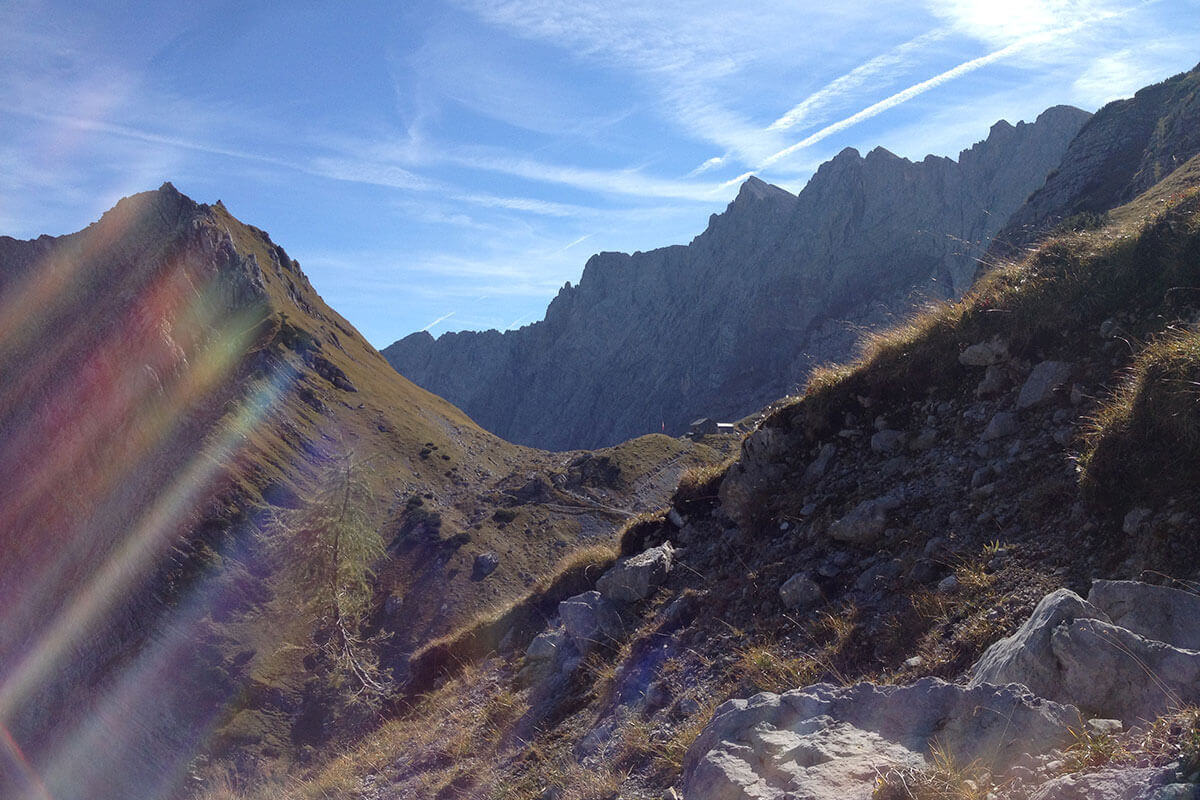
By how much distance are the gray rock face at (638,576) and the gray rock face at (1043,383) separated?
209 inches

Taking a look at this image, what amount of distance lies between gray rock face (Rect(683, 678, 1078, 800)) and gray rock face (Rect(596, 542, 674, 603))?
525cm

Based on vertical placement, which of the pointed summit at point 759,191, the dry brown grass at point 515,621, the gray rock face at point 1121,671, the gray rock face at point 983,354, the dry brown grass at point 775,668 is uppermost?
the pointed summit at point 759,191

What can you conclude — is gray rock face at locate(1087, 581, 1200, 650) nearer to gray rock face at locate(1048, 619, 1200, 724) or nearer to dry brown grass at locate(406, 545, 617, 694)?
gray rock face at locate(1048, 619, 1200, 724)

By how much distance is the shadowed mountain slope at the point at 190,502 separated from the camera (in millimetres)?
45500

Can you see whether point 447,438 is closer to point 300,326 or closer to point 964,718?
point 300,326

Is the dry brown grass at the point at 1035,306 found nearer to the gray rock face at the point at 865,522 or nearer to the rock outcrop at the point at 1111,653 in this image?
the gray rock face at the point at 865,522

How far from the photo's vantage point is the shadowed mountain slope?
4550 cm

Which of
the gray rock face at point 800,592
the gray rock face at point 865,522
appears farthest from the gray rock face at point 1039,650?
the gray rock face at point 865,522

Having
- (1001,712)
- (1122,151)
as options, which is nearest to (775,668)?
(1001,712)

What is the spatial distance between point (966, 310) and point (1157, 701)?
6143mm

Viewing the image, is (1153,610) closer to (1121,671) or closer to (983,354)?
(1121,671)

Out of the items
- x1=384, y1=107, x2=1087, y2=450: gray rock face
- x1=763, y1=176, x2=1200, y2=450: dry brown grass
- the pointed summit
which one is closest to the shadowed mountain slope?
x1=763, y1=176, x2=1200, y2=450: dry brown grass

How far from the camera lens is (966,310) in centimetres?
895

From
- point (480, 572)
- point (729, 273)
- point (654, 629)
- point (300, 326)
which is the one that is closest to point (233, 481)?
point (480, 572)
